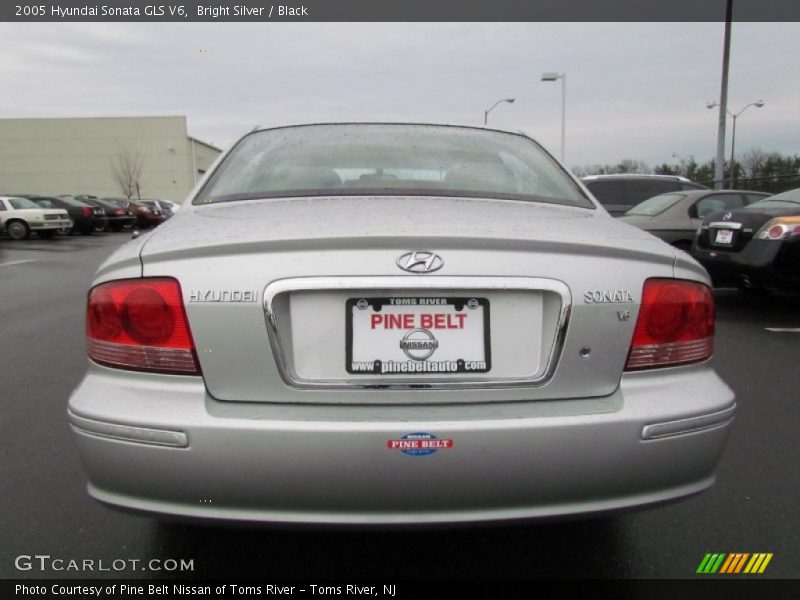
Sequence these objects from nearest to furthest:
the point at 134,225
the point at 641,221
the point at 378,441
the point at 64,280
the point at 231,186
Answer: the point at 378,441 < the point at 231,186 < the point at 641,221 < the point at 64,280 < the point at 134,225

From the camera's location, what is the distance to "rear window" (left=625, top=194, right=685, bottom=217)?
27.3 ft

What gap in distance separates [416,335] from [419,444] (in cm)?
28

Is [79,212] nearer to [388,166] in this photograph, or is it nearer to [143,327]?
[388,166]

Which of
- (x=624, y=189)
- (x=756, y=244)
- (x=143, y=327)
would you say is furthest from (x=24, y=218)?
(x=143, y=327)

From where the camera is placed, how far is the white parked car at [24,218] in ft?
65.7

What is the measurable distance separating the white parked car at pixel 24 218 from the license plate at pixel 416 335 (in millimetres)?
21931

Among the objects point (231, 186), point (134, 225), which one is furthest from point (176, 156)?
point (231, 186)

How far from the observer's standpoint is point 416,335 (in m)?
1.65

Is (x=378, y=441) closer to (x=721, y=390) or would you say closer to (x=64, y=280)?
(x=721, y=390)

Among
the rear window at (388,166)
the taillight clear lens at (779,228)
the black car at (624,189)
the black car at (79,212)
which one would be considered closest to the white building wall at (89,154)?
the black car at (79,212)

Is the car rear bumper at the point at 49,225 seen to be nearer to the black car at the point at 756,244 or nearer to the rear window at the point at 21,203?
the rear window at the point at 21,203

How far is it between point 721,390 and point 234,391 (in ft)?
4.51

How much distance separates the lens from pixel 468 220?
1876 millimetres

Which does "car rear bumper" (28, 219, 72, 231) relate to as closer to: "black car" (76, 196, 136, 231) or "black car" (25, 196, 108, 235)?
"black car" (25, 196, 108, 235)
